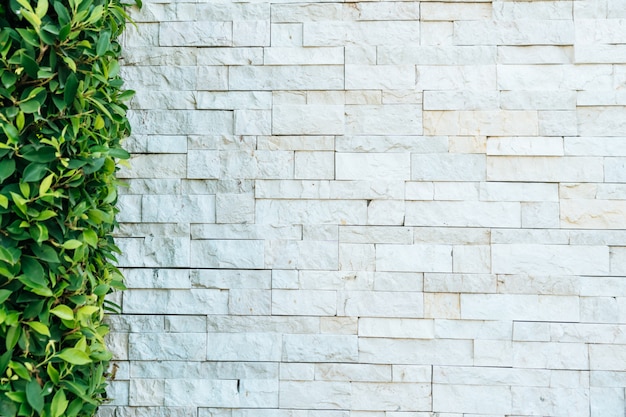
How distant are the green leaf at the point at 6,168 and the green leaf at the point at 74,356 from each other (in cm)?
38

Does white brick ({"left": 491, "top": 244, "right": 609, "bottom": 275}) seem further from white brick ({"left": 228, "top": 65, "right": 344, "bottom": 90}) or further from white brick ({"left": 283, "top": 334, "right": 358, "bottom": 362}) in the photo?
white brick ({"left": 228, "top": 65, "right": 344, "bottom": 90})

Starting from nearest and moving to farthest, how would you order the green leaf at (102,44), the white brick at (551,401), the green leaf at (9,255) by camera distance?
the green leaf at (9,255)
the green leaf at (102,44)
the white brick at (551,401)

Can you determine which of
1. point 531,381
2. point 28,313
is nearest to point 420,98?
point 531,381

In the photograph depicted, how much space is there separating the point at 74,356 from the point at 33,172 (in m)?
0.40

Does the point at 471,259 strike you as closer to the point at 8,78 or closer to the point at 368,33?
the point at 368,33

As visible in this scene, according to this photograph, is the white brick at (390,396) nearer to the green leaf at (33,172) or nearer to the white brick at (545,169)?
the white brick at (545,169)

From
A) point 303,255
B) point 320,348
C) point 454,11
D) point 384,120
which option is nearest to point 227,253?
point 303,255

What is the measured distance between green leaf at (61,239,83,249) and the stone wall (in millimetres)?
332

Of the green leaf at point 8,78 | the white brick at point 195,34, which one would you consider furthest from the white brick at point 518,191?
the green leaf at point 8,78

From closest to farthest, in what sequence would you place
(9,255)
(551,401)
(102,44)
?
(9,255) < (102,44) < (551,401)

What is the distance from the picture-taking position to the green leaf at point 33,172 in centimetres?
108

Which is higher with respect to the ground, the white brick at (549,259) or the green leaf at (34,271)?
the white brick at (549,259)

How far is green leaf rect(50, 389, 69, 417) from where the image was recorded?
111cm

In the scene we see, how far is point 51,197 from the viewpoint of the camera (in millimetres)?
1093
